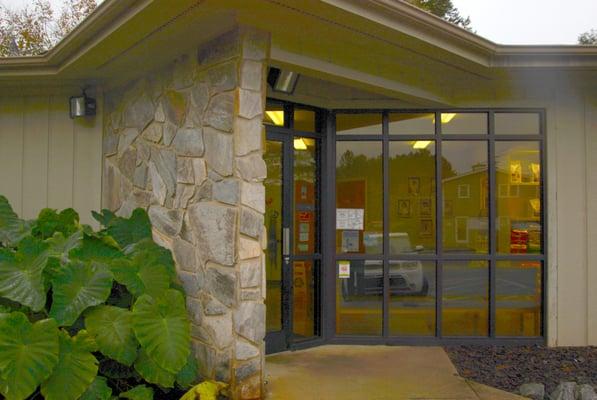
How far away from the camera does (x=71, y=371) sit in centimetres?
309

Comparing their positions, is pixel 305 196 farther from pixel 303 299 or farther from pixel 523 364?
pixel 523 364

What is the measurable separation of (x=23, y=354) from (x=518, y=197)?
465 cm

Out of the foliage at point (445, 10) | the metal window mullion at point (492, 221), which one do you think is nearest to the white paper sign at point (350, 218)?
the metal window mullion at point (492, 221)

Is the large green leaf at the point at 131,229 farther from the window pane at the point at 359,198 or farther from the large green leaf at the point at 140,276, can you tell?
the window pane at the point at 359,198

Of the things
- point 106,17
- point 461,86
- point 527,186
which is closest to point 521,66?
point 461,86

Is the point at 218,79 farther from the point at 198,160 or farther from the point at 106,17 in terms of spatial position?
the point at 106,17

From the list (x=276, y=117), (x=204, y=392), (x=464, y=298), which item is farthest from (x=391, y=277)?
(x=204, y=392)

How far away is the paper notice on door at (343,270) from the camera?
5.50 m

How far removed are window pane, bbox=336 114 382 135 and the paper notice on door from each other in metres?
1.33

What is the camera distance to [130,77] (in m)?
4.97

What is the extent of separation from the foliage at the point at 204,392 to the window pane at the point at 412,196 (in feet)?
8.73

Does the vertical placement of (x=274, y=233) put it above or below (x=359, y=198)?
below

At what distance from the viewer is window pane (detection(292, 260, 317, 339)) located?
5242 millimetres

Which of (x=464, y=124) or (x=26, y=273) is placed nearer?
(x=26, y=273)
